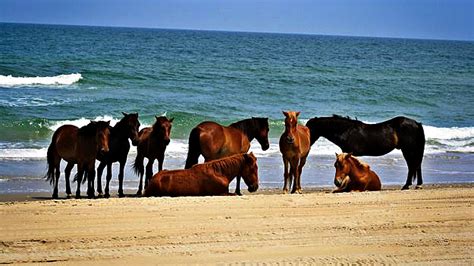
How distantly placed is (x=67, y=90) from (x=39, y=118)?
9.60m

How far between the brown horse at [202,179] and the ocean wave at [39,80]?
24.7 m

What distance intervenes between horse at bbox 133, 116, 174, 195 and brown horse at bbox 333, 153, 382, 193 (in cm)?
263

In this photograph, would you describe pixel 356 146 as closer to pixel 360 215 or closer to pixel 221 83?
pixel 360 215

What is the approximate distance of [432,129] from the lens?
2639cm

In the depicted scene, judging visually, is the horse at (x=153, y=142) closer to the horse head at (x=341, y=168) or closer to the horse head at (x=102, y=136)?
the horse head at (x=102, y=136)

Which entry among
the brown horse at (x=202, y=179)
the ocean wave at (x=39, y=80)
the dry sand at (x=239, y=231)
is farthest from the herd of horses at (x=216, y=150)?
the ocean wave at (x=39, y=80)

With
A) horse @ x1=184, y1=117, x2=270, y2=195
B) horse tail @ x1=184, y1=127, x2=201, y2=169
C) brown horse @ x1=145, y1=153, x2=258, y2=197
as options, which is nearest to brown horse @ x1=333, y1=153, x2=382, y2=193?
brown horse @ x1=145, y1=153, x2=258, y2=197

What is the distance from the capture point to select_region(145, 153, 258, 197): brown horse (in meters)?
11.8

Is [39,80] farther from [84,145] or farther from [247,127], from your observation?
[84,145]

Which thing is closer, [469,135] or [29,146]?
[29,146]

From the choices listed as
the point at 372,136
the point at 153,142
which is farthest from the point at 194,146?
the point at 372,136

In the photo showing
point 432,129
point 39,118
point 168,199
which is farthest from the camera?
point 432,129

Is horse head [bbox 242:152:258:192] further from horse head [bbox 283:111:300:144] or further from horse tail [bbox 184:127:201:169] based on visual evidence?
horse tail [bbox 184:127:201:169]

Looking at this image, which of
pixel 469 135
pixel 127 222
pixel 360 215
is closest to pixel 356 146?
pixel 360 215
